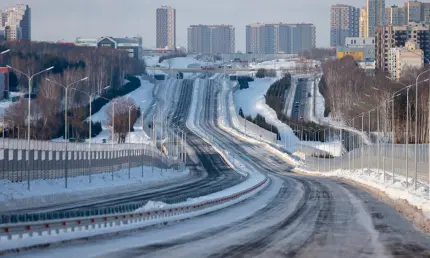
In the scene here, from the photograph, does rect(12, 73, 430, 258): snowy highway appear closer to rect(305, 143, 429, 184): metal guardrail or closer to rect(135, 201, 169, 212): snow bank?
rect(135, 201, 169, 212): snow bank

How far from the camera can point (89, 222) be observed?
27484mm

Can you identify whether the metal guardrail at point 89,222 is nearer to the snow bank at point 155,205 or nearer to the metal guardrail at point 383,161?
the snow bank at point 155,205

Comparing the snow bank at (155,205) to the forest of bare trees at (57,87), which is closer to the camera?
the snow bank at (155,205)

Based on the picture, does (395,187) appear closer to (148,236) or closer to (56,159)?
(56,159)

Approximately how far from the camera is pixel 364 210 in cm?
4053

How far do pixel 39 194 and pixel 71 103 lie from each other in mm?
91336

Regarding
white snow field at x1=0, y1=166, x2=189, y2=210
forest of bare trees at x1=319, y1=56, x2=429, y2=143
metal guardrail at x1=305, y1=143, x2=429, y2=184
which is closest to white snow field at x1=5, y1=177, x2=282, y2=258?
white snow field at x1=0, y1=166, x2=189, y2=210

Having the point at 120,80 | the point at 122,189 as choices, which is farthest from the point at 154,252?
the point at 120,80

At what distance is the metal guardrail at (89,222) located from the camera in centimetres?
2381

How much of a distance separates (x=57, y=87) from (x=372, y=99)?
4675cm

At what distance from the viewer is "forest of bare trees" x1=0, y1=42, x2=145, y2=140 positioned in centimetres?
10362

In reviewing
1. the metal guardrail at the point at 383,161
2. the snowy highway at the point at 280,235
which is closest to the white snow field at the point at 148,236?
the snowy highway at the point at 280,235

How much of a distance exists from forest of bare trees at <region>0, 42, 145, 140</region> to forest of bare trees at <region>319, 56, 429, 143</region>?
1433 inches

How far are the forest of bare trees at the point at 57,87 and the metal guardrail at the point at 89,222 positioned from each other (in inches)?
1534
